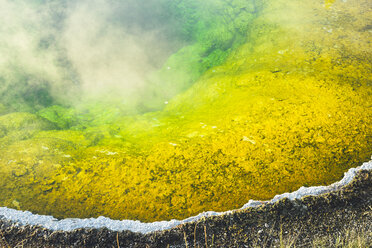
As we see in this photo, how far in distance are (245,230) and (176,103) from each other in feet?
→ 7.82

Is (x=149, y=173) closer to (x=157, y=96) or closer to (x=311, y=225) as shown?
(x=311, y=225)

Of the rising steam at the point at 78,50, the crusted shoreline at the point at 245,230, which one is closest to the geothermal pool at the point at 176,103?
the rising steam at the point at 78,50

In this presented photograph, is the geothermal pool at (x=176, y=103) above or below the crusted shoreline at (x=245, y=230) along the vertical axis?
above

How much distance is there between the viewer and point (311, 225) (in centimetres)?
156

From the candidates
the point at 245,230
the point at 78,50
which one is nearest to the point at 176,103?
the point at 245,230

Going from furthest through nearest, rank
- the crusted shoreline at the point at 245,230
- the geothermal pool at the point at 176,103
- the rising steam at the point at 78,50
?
the rising steam at the point at 78,50
the geothermal pool at the point at 176,103
the crusted shoreline at the point at 245,230

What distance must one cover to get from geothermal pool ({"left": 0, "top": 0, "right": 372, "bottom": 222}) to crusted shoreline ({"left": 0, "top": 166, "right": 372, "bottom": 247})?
0.16 metres

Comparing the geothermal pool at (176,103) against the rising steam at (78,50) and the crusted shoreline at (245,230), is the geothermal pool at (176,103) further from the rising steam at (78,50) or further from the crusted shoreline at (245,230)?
the crusted shoreline at (245,230)

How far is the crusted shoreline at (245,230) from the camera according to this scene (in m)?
1.50

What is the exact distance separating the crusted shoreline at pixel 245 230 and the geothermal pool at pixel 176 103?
0.54ft

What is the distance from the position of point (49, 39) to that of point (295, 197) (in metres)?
5.21

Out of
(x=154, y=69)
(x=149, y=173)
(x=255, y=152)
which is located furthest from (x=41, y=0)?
(x=255, y=152)

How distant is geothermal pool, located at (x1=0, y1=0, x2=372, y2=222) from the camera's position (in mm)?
1906

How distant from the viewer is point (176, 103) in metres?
3.62
